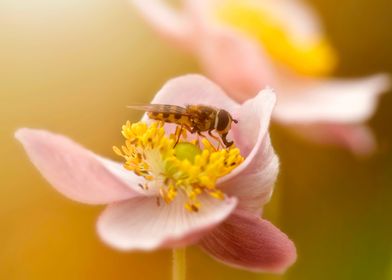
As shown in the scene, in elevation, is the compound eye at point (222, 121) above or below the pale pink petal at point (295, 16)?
below

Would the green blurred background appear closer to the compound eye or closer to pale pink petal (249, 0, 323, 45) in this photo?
pale pink petal (249, 0, 323, 45)

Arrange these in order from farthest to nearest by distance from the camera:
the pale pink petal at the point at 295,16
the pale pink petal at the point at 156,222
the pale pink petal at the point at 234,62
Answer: the pale pink petal at the point at 295,16 < the pale pink petal at the point at 234,62 < the pale pink petal at the point at 156,222

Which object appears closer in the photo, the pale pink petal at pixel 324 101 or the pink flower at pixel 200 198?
the pink flower at pixel 200 198

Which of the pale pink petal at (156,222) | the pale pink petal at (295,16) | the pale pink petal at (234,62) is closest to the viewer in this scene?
the pale pink petal at (156,222)

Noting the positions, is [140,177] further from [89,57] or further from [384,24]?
[384,24]

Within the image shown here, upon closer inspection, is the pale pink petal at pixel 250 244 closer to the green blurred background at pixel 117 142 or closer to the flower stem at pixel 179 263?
the flower stem at pixel 179 263

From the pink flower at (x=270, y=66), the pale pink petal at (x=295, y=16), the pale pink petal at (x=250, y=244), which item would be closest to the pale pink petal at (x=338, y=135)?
the pink flower at (x=270, y=66)


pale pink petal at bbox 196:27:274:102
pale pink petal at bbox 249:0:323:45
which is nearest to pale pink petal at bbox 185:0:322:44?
pale pink petal at bbox 249:0:323:45

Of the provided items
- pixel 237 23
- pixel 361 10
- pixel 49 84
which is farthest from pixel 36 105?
pixel 361 10
